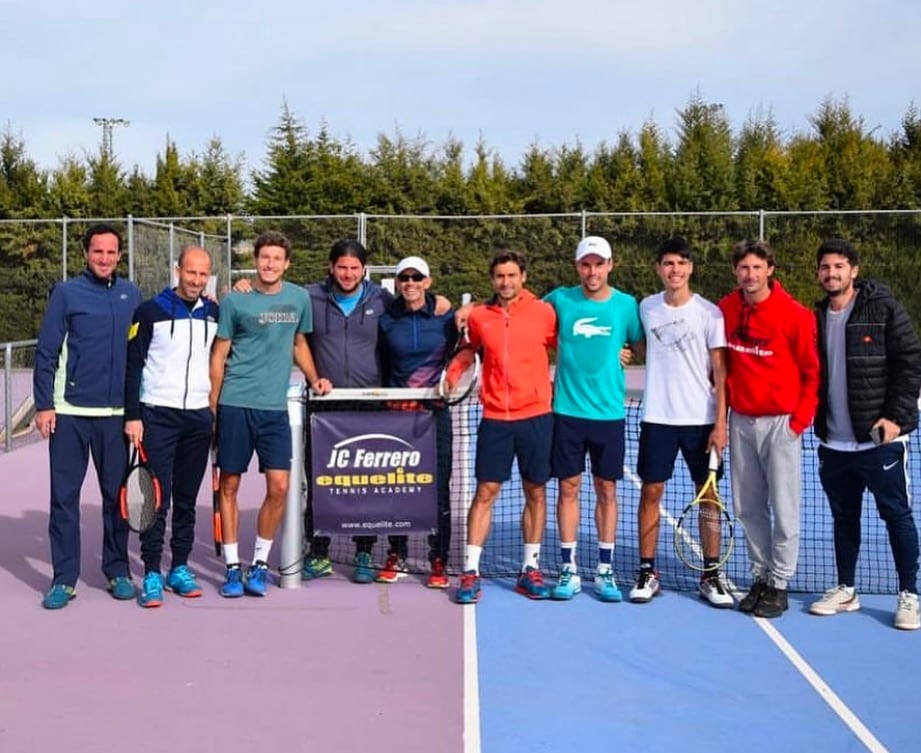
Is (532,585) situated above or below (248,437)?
below

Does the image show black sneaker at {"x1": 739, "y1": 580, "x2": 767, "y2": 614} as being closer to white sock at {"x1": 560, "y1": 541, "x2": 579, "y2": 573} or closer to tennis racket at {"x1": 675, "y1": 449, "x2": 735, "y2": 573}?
tennis racket at {"x1": 675, "y1": 449, "x2": 735, "y2": 573}

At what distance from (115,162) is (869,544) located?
20333 millimetres

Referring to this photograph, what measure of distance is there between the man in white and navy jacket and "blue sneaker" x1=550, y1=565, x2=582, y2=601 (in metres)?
1.86

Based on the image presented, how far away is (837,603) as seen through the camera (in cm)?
525

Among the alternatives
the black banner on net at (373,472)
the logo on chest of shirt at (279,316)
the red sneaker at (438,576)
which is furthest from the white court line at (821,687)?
the logo on chest of shirt at (279,316)

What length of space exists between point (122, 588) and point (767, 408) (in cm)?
333

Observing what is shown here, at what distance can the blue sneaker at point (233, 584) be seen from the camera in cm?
552

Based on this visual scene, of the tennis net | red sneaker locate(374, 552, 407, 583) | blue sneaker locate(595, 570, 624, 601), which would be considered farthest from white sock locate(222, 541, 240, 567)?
blue sneaker locate(595, 570, 624, 601)

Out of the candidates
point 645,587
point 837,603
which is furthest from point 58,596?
point 837,603

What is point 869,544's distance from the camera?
22.6 ft

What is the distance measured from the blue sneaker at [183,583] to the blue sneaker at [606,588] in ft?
6.72

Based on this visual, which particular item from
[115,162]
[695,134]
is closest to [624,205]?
[695,134]

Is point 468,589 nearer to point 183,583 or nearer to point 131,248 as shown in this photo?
point 183,583

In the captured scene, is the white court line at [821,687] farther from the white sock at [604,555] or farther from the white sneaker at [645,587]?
the white sock at [604,555]
